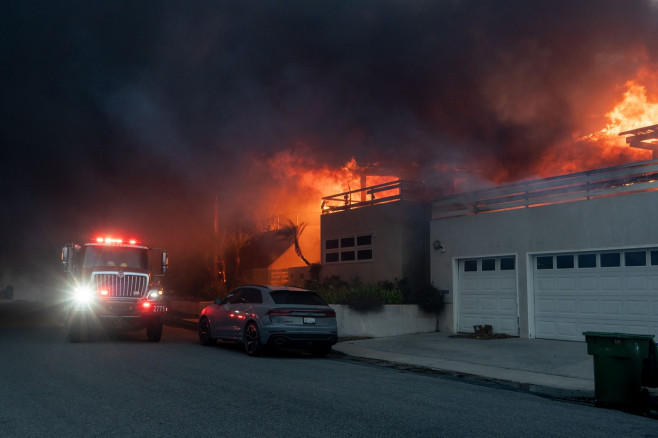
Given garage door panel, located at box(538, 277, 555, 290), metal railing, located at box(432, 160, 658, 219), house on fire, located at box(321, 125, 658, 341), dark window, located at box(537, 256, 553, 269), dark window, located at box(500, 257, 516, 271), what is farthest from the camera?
dark window, located at box(500, 257, 516, 271)

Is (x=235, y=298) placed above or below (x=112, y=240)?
below

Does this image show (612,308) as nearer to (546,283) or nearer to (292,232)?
(546,283)

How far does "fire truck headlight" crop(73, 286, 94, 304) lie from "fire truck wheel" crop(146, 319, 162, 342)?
152 centimetres

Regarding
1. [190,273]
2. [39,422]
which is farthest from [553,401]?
[190,273]

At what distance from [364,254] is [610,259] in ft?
29.2

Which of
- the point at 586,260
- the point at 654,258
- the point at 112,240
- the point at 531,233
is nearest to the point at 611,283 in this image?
the point at 586,260

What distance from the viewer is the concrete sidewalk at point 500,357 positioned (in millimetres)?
10905

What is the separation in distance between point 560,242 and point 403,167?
10822 millimetres

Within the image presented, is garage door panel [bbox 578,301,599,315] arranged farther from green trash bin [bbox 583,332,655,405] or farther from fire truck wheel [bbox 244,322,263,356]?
fire truck wheel [bbox 244,322,263,356]

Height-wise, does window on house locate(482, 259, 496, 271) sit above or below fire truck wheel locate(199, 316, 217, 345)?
above

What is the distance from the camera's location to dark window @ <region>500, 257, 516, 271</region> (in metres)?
17.0

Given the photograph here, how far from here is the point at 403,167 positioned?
2589 cm

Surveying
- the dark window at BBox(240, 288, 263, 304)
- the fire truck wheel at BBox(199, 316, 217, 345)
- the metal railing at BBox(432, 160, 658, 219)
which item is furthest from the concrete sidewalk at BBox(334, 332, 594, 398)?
the metal railing at BBox(432, 160, 658, 219)

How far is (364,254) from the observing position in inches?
864
